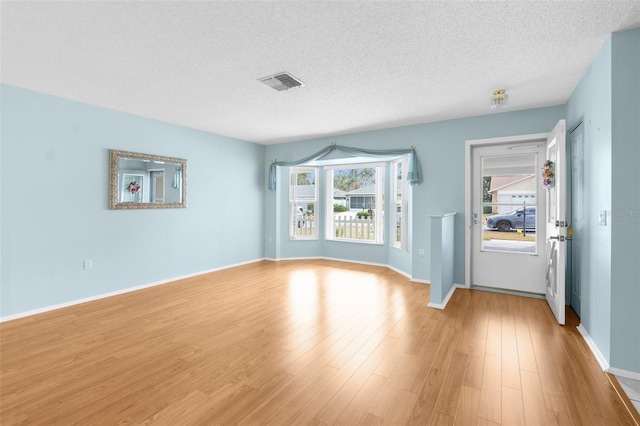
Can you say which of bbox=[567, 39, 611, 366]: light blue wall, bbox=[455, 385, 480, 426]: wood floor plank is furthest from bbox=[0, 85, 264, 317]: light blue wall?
bbox=[567, 39, 611, 366]: light blue wall

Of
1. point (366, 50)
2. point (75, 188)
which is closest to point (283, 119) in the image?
point (366, 50)

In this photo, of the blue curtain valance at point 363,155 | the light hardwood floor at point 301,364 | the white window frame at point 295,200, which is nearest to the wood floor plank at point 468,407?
the light hardwood floor at point 301,364

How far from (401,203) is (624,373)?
3493mm

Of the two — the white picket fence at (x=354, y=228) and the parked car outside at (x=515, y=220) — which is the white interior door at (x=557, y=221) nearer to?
the parked car outside at (x=515, y=220)

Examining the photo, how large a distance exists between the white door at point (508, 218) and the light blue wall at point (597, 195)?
3.64 ft

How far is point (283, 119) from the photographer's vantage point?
446cm

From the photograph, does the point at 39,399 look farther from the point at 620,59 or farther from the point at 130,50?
the point at 620,59

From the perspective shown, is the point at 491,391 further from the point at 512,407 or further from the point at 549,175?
the point at 549,175

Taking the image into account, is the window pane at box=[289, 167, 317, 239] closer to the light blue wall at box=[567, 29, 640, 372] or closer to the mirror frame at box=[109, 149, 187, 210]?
the mirror frame at box=[109, 149, 187, 210]

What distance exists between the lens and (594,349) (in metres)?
2.46

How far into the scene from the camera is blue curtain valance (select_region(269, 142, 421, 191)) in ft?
15.2

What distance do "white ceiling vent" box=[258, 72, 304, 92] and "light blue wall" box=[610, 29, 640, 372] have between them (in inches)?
98.8

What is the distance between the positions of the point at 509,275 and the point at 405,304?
5.32 feet

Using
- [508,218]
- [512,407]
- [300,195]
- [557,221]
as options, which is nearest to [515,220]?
[508,218]
